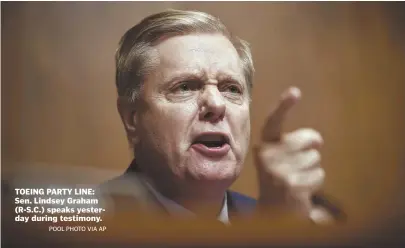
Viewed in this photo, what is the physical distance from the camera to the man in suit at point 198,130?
2131 mm

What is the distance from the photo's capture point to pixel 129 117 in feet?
7.19

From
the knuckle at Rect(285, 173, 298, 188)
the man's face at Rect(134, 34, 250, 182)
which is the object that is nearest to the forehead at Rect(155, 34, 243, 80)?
the man's face at Rect(134, 34, 250, 182)

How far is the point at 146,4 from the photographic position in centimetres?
224

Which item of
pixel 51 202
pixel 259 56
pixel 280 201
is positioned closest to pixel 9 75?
pixel 51 202

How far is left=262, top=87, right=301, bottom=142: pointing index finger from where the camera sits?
2.21 metres

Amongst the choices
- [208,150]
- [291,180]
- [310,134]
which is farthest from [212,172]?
[310,134]

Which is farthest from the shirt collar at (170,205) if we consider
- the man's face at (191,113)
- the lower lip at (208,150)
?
the lower lip at (208,150)

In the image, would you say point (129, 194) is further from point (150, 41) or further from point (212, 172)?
point (150, 41)

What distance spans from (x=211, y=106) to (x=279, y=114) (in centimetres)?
32

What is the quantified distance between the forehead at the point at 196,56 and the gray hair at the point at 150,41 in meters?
0.04

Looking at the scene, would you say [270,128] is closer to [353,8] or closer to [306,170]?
[306,170]

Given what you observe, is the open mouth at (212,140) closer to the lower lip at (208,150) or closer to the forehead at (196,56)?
the lower lip at (208,150)

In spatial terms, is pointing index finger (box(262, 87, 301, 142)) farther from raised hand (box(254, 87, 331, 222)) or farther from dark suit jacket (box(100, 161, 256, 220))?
dark suit jacket (box(100, 161, 256, 220))

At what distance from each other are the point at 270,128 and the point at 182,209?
1.66 feet
